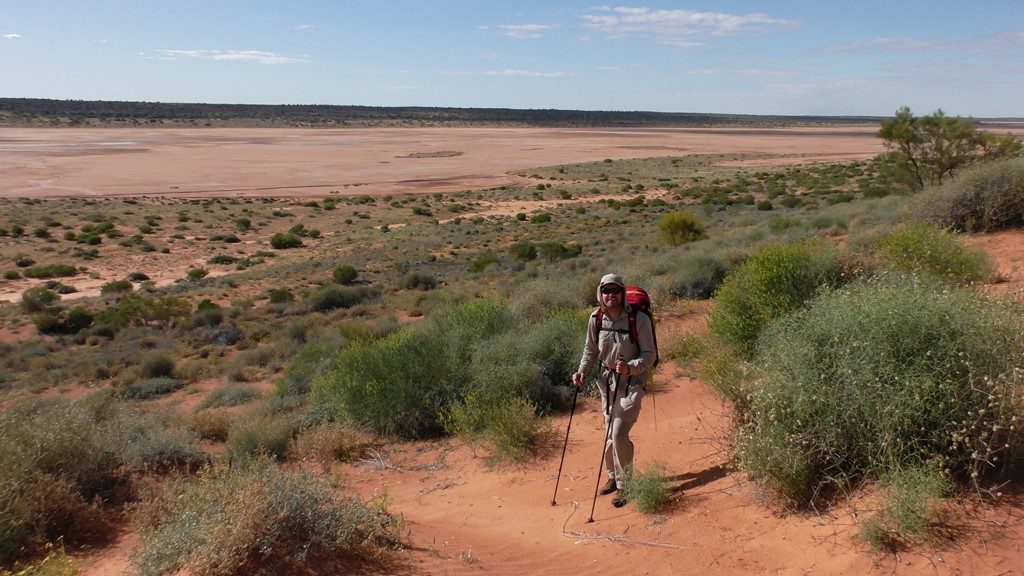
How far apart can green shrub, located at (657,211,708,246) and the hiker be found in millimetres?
17504

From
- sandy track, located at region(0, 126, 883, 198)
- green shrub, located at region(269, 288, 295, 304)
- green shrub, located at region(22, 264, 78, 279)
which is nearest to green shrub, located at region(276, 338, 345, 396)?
green shrub, located at region(269, 288, 295, 304)

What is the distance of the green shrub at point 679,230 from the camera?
22.5m

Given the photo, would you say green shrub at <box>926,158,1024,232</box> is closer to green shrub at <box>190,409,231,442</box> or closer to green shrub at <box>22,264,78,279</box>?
green shrub at <box>190,409,231,442</box>

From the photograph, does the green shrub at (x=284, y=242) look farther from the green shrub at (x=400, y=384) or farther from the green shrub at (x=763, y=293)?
the green shrub at (x=763, y=293)

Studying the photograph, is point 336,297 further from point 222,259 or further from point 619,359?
point 619,359

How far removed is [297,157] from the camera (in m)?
82.6

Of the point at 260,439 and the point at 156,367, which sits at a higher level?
the point at 260,439

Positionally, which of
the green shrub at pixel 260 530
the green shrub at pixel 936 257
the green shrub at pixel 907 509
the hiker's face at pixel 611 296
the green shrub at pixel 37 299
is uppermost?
the hiker's face at pixel 611 296

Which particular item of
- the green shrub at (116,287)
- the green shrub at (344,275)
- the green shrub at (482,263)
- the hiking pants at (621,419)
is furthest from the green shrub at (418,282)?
the hiking pants at (621,419)

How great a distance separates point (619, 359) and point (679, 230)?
18063mm

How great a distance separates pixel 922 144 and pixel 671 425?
784 inches

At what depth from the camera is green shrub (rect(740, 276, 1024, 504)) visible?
4.12 m

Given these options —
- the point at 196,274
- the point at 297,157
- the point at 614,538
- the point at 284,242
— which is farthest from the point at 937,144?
the point at 297,157

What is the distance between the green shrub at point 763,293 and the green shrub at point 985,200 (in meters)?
6.20
